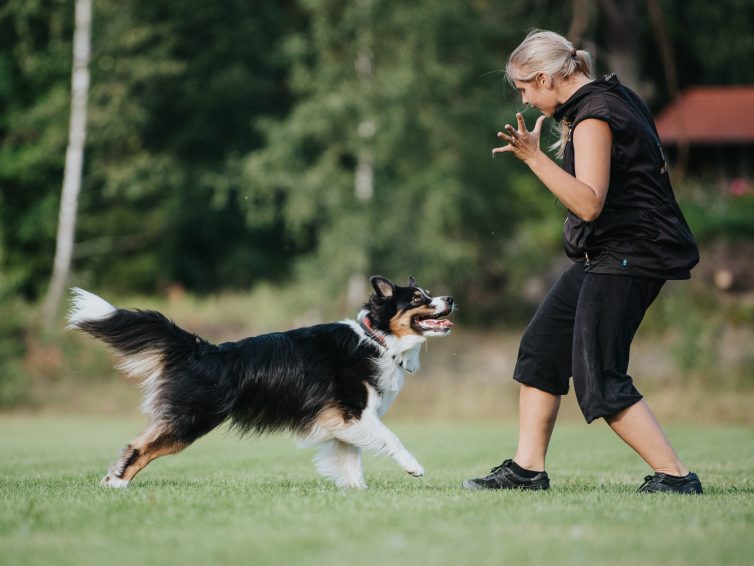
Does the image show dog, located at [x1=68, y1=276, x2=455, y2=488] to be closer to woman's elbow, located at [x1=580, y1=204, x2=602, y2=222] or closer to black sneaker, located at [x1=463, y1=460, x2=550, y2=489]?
black sneaker, located at [x1=463, y1=460, x2=550, y2=489]

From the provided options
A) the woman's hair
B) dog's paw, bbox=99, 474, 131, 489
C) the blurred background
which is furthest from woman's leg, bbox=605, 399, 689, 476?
the blurred background

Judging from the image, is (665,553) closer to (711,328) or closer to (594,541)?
(594,541)

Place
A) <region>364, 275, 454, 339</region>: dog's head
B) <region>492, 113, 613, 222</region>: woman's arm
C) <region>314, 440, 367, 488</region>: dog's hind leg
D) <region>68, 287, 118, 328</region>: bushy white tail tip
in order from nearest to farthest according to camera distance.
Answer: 1. <region>492, 113, 613, 222</region>: woman's arm
2. <region>68, 287, 118, 328</region>: bushy white tail tip
3. <region>314, 440, 367, 488</region>: dog's hind leg
4. <region>364, 275, 454, 339</region>: dog's head

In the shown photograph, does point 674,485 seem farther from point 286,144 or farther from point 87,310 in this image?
point 286,144

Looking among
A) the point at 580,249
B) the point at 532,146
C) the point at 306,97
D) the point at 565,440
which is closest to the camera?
the point at 532,146

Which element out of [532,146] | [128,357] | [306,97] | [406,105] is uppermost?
[306,97]

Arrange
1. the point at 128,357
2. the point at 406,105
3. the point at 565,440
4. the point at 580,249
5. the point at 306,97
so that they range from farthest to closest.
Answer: the point at 306,97 → the point at 406,105 → the point at 565,440 → the point at 128,357 → the point at 580,249

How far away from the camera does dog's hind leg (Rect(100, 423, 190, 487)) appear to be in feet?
19.3

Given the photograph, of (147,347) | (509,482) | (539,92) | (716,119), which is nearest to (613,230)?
(539,92)

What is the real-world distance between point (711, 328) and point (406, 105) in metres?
8.12

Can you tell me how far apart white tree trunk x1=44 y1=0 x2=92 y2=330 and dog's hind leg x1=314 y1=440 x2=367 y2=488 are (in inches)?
634

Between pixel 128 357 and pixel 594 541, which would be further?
pixel 128 357

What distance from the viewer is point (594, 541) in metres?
3.88

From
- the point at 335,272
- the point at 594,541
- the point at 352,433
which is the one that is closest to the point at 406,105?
the point at 335,272
